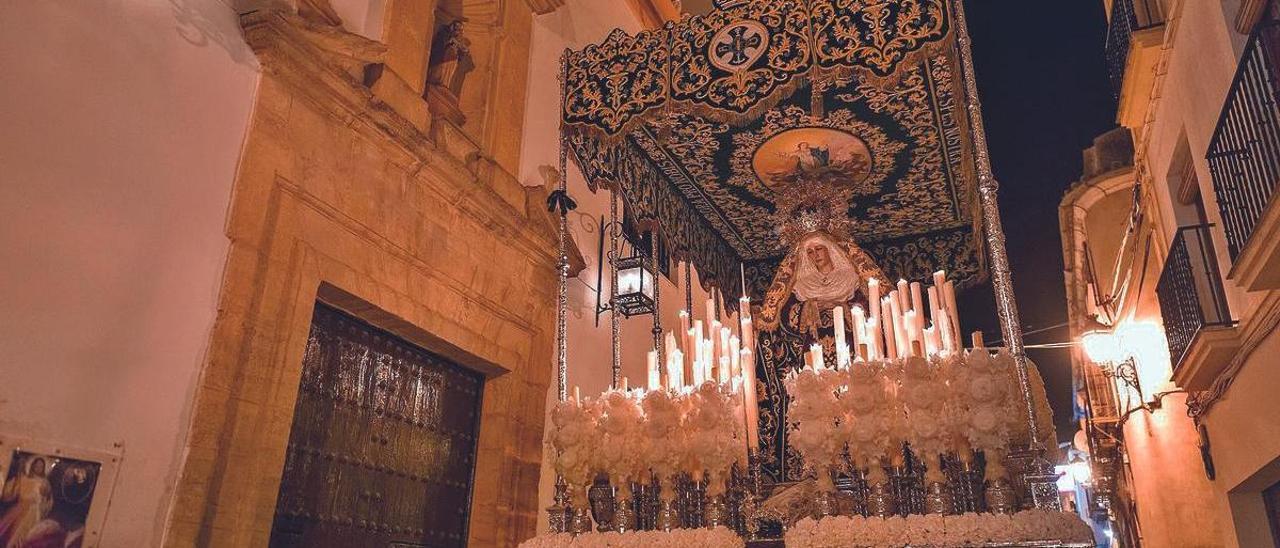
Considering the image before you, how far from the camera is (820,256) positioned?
5.82 meters

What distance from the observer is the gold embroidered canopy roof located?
4.70 metres

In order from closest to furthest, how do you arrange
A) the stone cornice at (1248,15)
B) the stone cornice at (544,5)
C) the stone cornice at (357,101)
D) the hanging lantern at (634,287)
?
1. the stone cornice at (357,101)
2. the stone cornice at (1248,15)
3. the hanging lantern at (634,287)
4. the stone cornice at (544,5)

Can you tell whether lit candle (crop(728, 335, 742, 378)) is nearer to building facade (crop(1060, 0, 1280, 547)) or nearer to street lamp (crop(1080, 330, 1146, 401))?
building facade (crop(1060, 0, 1280, 547))

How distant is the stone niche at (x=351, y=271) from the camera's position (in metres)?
3.36

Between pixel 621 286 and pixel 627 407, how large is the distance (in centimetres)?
209

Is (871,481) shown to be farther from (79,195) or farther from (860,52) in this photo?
(79,195)

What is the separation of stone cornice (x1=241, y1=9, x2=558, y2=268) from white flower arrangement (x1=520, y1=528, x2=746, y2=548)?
6.39 ft

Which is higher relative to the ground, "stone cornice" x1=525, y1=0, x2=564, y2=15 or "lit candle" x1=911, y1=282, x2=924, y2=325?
"stone cornice" x1=525, y1=0, x2=564, y2=15

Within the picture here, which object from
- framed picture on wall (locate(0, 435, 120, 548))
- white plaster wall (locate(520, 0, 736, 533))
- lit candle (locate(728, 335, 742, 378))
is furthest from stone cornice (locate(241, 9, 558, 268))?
framed picture on wall (locate(0, 435, 120, 548))

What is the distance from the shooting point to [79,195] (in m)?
2.89

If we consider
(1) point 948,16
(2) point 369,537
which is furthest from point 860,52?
(2) point 369,537

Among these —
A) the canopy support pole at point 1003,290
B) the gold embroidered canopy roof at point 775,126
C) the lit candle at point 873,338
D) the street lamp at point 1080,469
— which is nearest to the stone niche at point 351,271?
the gold embroidered canopy roof at point 775,126

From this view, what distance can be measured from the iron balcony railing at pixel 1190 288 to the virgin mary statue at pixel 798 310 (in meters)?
2.36

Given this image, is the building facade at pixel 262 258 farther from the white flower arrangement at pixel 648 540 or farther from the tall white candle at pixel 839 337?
the tall white candle at pixel 839 337
